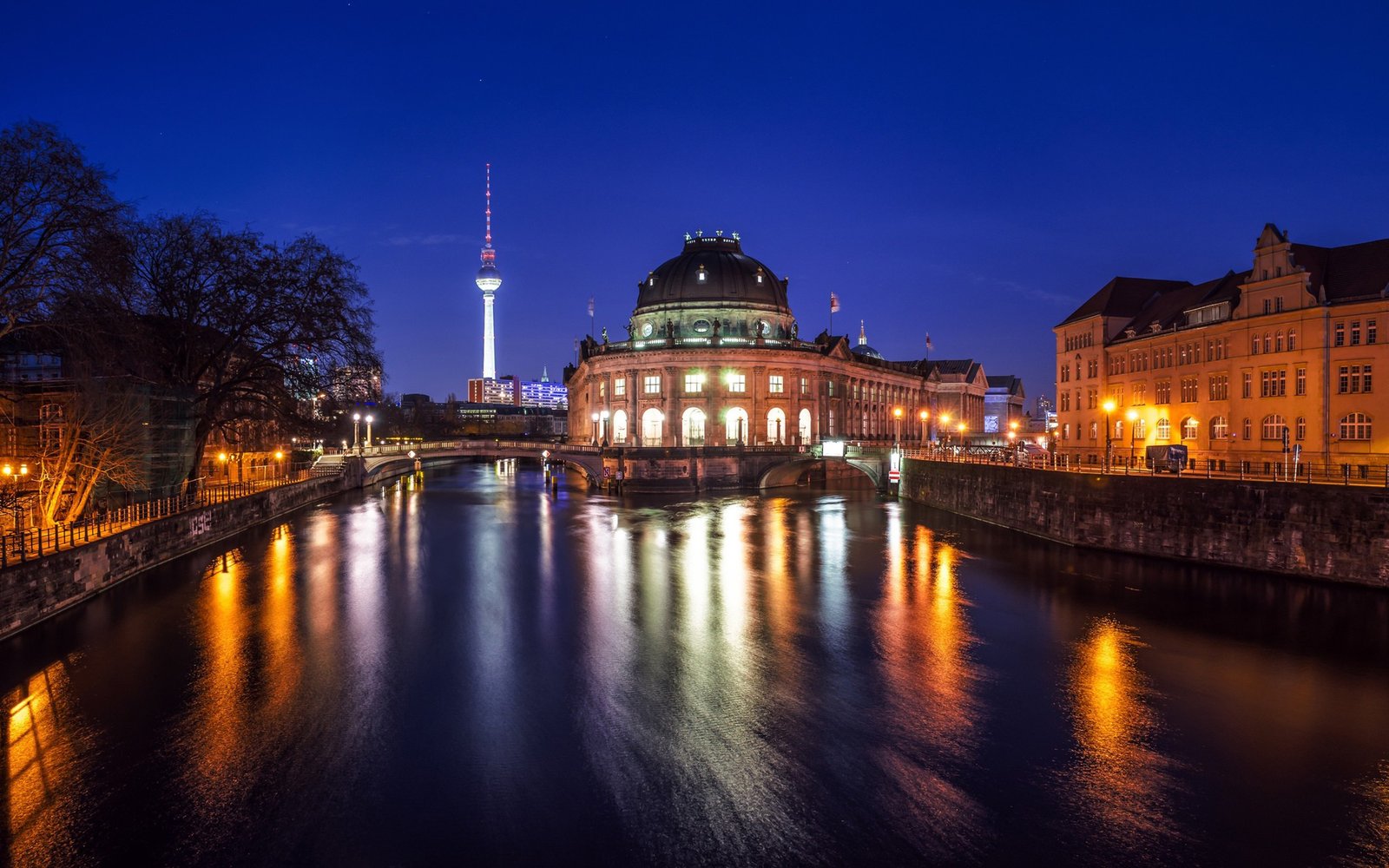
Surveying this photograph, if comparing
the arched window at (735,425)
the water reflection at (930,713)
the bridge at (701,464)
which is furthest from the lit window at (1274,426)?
the arched window at (735,425)

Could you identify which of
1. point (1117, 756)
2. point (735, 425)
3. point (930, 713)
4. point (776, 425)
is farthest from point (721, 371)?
point (1117, 756)

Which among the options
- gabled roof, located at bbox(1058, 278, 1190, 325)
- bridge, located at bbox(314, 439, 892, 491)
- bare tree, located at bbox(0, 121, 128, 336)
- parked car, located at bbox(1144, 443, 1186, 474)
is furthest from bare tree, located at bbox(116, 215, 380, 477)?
gabled roof, located at bbox(1058, 278, 1190, 325)

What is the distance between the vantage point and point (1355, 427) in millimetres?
39938

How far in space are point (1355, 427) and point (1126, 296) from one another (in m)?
26.7

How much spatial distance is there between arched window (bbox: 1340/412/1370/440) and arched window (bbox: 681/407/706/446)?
55.9 metres

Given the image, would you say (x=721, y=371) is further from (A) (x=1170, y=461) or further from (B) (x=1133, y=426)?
(A) (x=1170, y=461)

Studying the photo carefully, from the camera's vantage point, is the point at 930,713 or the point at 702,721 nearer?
the point at 702,721

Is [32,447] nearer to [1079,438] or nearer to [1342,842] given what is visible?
[1342,842]

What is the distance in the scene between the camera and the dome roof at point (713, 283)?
94688mm

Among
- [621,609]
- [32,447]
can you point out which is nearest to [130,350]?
[32,447]

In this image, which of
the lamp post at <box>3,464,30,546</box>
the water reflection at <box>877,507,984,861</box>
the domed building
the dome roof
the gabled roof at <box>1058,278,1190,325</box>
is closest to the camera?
the water reflection at <box>877,507,984,861</box>

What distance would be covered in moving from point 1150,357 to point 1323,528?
30.8m

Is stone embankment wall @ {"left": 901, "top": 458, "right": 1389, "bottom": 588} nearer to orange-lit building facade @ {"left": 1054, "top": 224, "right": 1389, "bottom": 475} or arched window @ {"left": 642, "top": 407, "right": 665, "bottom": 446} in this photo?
orange-lit building facade @ {"left": 1054, "top": 224, "right": 1389, "bottom": 475}

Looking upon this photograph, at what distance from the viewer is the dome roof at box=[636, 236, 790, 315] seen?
94688 millimetres
